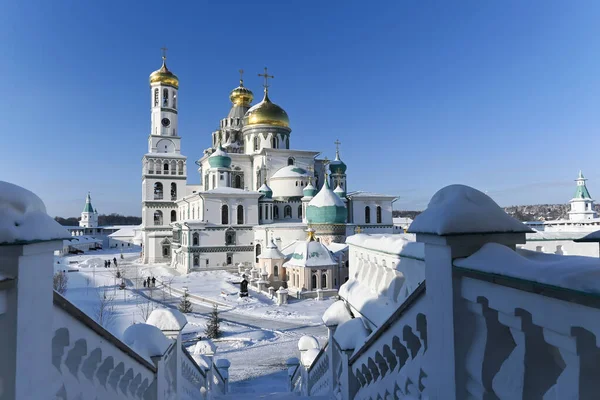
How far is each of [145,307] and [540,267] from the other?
20615mm

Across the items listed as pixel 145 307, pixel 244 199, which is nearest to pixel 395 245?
pixel 145 307

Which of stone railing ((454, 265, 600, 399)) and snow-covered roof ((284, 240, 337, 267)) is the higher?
stone railing ((454, 265, 600, 399))

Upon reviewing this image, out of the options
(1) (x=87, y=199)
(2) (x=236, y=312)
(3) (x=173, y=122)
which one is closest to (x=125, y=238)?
(1) (x=87, y=199)

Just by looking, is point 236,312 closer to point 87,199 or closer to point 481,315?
point 481,315

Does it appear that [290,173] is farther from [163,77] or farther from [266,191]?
[163,77]

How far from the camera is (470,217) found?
191 centimetres

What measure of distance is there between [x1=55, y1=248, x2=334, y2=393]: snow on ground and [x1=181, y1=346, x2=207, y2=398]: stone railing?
336cm

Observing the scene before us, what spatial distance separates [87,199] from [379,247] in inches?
3152

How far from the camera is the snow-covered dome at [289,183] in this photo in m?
36.2

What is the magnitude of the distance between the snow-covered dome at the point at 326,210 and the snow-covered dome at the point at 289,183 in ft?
27.1

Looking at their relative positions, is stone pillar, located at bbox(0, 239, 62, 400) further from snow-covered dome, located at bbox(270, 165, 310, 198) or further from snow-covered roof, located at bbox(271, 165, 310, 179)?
snow-covered roof, located at bbox(271, 165, 310, 179)

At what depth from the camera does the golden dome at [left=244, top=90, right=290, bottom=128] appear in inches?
1564

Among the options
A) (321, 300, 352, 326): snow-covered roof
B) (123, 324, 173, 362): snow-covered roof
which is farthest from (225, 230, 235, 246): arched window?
(123, 324, 173, 362): snow-covered roof

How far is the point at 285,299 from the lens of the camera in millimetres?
20484
